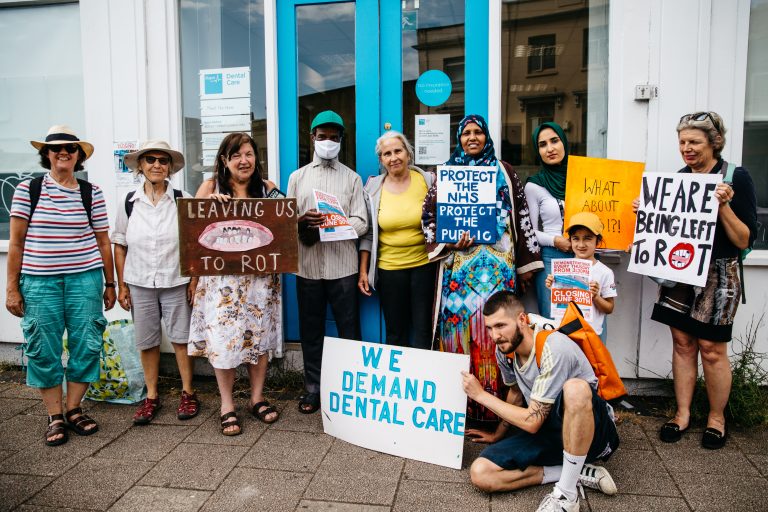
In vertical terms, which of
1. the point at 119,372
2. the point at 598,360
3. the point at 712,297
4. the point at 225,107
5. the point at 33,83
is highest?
the point at 33,83

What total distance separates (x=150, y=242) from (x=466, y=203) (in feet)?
7.21

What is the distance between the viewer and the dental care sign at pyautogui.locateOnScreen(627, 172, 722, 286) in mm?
3342

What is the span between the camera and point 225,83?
4.87 m

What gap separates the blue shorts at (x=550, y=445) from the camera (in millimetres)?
2934

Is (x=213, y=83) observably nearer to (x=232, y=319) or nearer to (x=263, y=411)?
(x=232, y=319)

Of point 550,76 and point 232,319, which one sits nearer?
point 232,319

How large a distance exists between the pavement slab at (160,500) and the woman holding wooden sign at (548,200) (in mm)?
2419

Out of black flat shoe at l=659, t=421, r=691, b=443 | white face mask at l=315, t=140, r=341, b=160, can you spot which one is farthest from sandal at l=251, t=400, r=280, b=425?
black flat shoe at l=659, t=421, r=691, b=443

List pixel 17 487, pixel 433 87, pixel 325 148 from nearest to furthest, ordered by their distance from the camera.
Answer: pixel 17 487 < pixel 325 148 < pixel 433 87

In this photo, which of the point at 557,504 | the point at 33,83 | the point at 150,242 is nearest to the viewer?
the point at 557,504

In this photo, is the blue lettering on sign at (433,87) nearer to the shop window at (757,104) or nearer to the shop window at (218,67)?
the shop window at (218,67)

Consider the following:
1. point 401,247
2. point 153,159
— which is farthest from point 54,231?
point 401,247

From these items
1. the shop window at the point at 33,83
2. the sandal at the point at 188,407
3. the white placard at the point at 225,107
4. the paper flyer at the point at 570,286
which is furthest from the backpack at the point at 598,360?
the shop window at the point at 33,83

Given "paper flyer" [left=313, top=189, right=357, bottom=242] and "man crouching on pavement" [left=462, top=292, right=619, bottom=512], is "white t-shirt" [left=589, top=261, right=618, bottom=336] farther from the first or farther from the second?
"paper flyer" [left=313, top=189, right=357, bottom=242]
